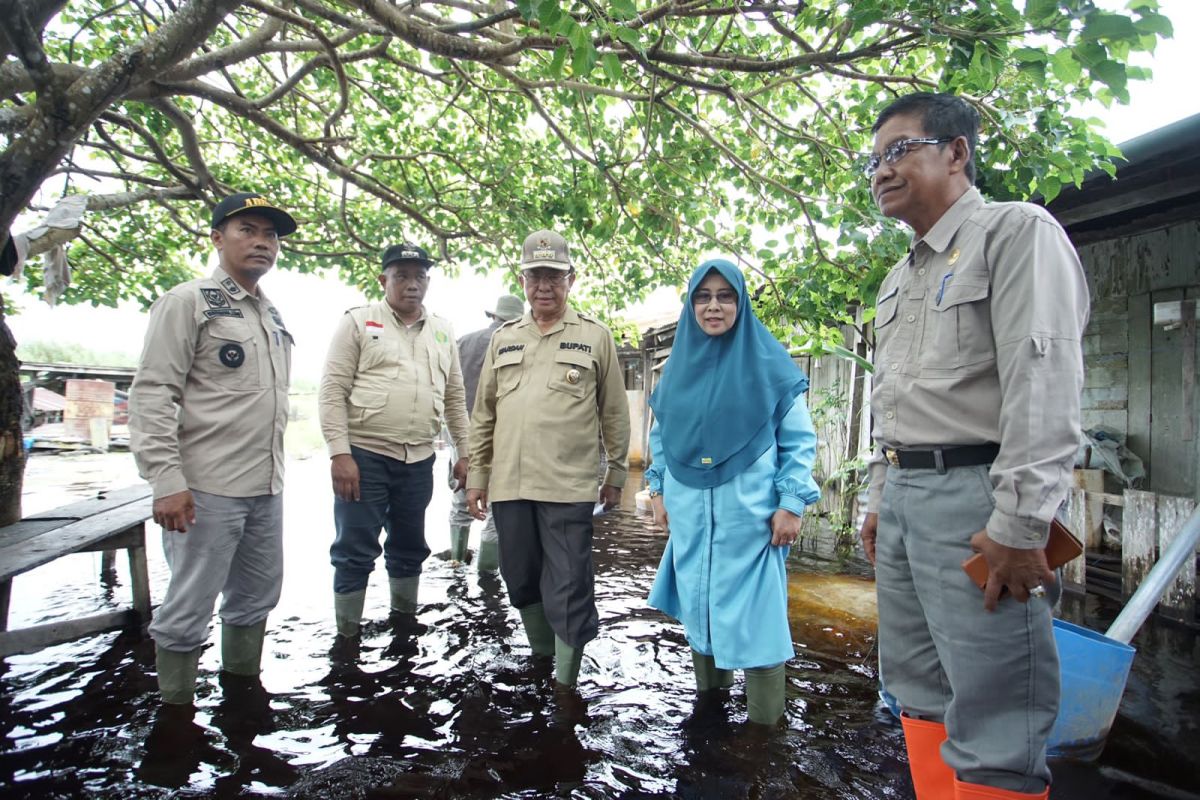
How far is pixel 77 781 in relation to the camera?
2266 mm

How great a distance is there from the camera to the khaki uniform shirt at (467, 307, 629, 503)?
9.64 feet

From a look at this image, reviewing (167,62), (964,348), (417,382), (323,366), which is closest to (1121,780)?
(964,348)

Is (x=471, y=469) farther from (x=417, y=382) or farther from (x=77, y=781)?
(x=77, y=781)

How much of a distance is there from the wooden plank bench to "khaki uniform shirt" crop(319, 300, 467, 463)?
1.41 m

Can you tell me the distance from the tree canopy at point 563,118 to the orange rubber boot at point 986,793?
7.40 feet

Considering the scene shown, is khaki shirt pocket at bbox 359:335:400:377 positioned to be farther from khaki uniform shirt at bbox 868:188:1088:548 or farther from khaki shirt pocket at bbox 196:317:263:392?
khaki uniform shirt at bbox 868:188:1088:548

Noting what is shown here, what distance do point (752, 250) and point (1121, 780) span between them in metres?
4.09

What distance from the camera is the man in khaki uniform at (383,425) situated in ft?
11.6

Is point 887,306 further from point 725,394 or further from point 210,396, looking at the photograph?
point 210,396

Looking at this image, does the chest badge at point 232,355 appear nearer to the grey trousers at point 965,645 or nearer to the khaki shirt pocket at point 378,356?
the khaki shirt pocket at point 378,356

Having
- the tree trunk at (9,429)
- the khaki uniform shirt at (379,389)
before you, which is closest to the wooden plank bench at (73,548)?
the tree trunk at (9,429)

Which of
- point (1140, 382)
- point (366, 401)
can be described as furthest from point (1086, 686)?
point (1140, 382)

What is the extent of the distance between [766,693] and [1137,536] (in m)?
3.32

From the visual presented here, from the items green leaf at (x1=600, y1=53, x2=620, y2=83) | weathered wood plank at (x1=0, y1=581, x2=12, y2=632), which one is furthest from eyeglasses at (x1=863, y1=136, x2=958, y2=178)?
weathered wood plank at (x1=0, y1=581, x2=12, y2=632)
